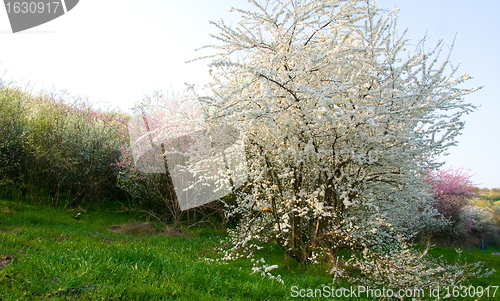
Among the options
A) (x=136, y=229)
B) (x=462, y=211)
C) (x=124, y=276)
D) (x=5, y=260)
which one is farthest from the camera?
(x=462, y=211)

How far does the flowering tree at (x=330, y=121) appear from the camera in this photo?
15.8 ft

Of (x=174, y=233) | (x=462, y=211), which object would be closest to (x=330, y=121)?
(x=174, y=233)

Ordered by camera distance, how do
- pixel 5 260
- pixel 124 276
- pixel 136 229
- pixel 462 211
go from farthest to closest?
pixel 462 211
pixel 136 229
pixel 5 260
pixel 124 276

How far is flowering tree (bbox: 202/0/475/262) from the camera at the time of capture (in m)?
4.82

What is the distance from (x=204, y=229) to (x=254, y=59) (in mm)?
5424

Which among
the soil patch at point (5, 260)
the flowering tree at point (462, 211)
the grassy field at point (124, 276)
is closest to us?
the grassy field at point (124, 276)

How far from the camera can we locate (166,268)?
13.3 ft

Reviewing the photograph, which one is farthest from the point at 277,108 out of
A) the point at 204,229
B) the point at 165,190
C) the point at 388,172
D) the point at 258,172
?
the point at 165,190

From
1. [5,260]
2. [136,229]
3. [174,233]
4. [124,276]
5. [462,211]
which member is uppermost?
[5,260]

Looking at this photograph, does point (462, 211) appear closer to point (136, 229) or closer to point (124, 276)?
point (136, 229)

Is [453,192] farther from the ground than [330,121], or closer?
closer

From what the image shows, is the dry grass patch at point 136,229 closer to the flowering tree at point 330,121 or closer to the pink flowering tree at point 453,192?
the flowering tree at point 330,121

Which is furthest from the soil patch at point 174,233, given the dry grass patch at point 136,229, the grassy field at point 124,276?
the grassy field at point 124,276

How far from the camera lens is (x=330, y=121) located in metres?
4.57
